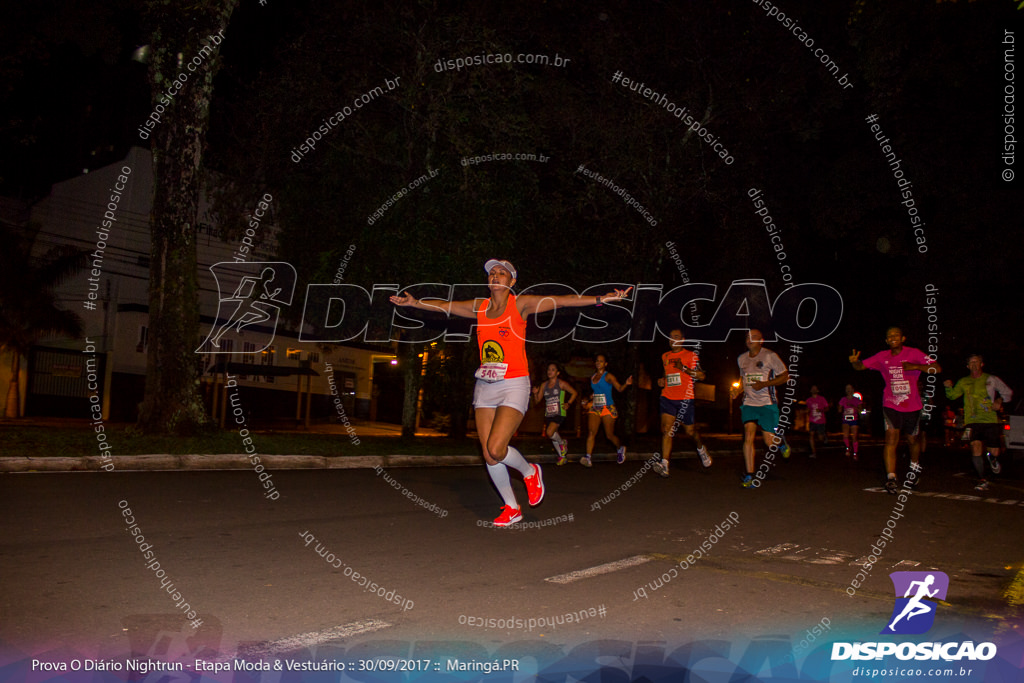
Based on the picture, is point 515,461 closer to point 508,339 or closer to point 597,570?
point 508,339

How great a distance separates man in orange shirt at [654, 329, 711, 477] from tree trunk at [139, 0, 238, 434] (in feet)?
25.0

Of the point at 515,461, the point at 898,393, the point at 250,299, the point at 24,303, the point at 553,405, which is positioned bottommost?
the point at 515,461

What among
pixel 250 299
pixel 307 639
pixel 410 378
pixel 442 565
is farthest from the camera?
pixel 250 299

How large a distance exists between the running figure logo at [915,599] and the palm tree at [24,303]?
26.4m

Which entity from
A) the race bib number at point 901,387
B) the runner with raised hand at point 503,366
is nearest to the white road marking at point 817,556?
the runner with raised hand at point 503,366

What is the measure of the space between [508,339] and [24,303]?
78.3ft

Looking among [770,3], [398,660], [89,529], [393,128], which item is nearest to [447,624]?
[398,660]

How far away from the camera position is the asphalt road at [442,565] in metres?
4.04

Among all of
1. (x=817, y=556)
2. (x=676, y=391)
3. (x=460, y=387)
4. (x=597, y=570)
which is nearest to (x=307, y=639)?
(x=597, y=570)

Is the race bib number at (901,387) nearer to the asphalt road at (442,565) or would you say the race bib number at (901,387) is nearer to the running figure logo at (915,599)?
the asphalt road at (442,565)

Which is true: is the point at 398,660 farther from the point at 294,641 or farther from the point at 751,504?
the point at 751,504

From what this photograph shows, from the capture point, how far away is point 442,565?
18.1 feet

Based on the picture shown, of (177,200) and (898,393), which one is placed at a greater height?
(177,200)

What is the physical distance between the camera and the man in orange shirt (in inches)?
472
